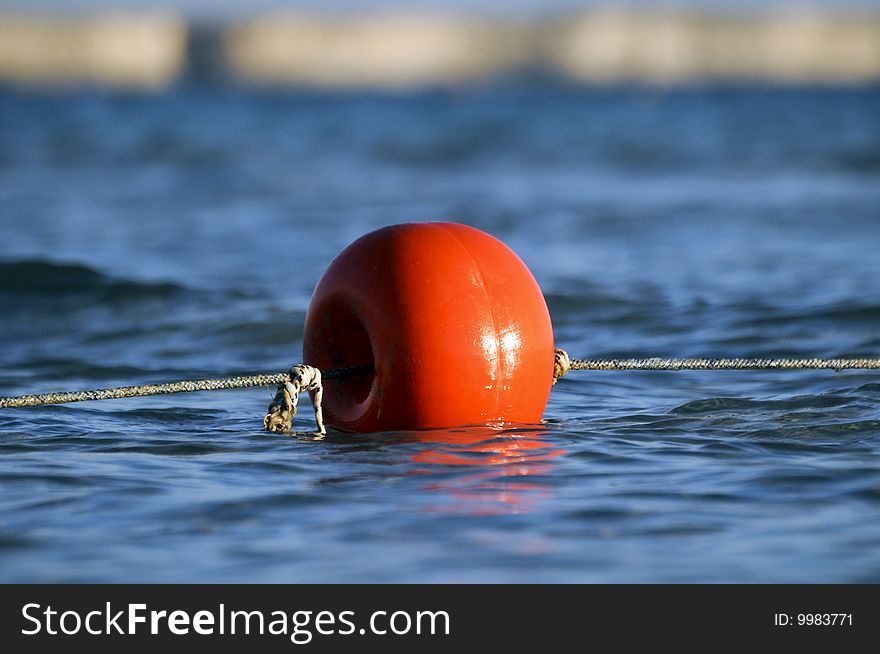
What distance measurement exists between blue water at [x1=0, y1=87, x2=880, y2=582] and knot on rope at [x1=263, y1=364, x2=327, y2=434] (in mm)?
88

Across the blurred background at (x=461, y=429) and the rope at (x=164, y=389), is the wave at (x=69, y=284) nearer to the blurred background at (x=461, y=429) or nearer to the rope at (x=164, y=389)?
the blurred background at (x=461, y=429)

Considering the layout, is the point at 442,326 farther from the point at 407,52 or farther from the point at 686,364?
the point at 407,52

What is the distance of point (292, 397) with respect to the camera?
5879 millimetres

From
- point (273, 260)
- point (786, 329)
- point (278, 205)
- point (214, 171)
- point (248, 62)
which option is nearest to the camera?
point (786, 329)

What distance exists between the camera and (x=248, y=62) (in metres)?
123

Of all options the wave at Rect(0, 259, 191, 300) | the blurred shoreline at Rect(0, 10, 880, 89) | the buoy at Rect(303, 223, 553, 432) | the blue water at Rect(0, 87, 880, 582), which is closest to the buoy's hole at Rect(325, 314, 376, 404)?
the buoy at Rect(303, 223, 553, 432)

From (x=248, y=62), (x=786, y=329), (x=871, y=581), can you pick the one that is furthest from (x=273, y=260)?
(x=248, y=62)

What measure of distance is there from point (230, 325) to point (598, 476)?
15.2 ft

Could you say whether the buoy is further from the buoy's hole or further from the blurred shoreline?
the blurred shoreline

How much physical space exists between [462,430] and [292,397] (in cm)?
76

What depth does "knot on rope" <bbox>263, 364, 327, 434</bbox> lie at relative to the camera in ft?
19.0

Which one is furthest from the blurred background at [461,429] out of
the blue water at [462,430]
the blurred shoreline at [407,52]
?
the blurred shoreline at [407,52]

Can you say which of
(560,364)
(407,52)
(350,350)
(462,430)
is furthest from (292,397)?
(407,52)

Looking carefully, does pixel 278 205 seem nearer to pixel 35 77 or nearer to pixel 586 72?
pixel 35 77
